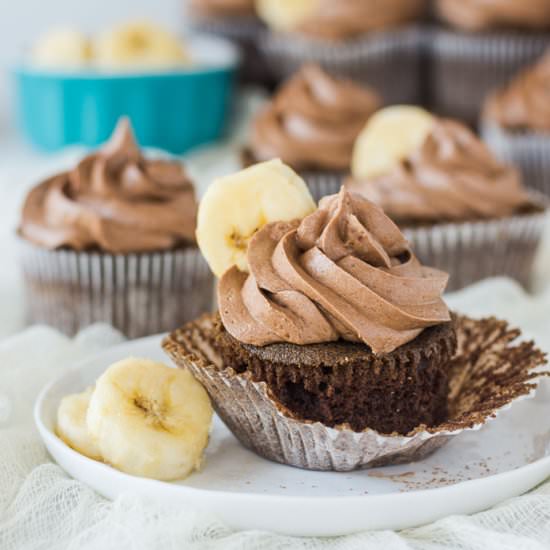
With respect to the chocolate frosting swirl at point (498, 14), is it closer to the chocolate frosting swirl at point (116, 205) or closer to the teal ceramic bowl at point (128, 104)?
the teal ceramic bowl at point (128, 104)

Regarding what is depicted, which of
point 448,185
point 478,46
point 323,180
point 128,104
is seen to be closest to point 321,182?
point 323,180

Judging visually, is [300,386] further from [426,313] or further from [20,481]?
[20,481]

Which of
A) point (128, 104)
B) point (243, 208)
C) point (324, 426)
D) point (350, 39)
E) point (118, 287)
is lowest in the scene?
point (118, 287)

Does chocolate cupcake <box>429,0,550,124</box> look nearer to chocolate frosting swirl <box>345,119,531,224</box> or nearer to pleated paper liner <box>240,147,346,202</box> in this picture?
pleated paper liner <box>240,147,346,202</box>

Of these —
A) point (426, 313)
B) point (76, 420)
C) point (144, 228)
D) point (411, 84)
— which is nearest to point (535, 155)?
point (411, 84)

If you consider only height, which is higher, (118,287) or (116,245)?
(116,245)

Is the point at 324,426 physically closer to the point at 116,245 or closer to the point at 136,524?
the point at 136,524

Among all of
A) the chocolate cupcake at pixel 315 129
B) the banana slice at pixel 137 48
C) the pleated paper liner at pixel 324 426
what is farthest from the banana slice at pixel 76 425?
the banana slice at pixel 137 48
